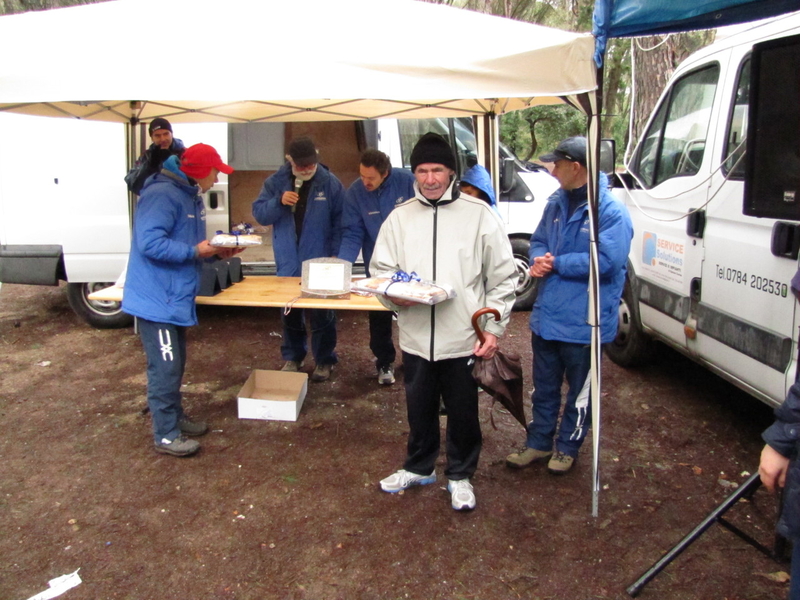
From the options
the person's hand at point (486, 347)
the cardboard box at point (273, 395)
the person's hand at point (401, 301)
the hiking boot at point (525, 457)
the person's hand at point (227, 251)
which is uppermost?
the person's hand at point (227, 251)

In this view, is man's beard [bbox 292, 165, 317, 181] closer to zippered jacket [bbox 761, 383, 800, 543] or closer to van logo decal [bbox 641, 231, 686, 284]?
van logo decal [bbox 641, 231, 686, 284]

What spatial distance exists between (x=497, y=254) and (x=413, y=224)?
0.40 meters

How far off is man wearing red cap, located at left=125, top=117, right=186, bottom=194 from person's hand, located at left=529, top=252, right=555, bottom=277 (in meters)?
2.67

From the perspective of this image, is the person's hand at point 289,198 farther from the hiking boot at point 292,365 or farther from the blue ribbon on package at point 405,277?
the blue ribbon on package at point 405,277

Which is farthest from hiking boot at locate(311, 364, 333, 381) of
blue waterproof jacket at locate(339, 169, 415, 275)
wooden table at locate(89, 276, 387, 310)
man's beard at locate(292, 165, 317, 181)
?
man's beard at locate(292, 165, 317, 181)

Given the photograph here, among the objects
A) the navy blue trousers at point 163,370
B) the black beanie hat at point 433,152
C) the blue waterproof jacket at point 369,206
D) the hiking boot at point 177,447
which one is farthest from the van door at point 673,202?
the hiking boot at point 177,447

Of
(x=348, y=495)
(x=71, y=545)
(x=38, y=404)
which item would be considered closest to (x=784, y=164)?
(x=348, y=495)

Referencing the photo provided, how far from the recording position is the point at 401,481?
330 centimetres

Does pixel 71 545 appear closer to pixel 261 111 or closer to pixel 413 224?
pixel 413 224

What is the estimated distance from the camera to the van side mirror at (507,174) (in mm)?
6491

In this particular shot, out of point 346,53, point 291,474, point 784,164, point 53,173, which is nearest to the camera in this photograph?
point 784,164

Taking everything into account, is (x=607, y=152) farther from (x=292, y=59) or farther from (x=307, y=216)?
(x=292, y=59)

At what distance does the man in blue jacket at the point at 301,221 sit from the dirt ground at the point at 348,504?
38 centimetres

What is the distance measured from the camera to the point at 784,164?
2.38 m
